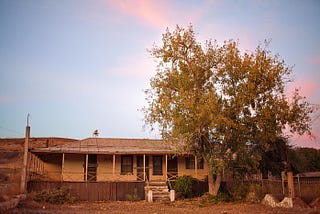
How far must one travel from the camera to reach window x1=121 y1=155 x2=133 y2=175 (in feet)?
88.6

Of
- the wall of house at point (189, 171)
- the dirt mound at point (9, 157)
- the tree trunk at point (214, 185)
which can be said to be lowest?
the tree trunk at point (214, 185)

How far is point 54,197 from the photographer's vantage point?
831 inches

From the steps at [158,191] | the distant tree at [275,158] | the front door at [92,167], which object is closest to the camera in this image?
the steps at [158,191]

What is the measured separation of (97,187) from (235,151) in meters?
10.1

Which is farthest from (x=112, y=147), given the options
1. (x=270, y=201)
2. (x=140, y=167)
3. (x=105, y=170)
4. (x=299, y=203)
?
(x=299, y=203)

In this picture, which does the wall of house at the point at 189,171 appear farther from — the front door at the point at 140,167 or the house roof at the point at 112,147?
the front door at the point at 140,167

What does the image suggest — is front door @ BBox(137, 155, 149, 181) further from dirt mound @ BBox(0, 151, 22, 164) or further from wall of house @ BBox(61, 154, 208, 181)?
dirt mound @ BBox(0, 151, 22, 164)

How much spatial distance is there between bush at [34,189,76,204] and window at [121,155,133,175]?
5895 millimetres

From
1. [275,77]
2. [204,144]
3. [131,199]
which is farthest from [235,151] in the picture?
[131,199]

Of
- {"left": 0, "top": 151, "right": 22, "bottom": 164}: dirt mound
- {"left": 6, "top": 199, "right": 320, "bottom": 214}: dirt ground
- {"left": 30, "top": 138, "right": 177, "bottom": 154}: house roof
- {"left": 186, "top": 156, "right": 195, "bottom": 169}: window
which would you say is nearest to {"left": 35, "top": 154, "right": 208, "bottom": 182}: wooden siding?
{"left": 186, "top": 156, "right": 195, "bottom": 169}: window

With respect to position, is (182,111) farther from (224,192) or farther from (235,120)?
(224,192)

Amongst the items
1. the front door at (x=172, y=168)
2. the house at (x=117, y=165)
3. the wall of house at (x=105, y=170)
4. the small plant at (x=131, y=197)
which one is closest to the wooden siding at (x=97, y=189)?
the small plant at (x=131, y=197)

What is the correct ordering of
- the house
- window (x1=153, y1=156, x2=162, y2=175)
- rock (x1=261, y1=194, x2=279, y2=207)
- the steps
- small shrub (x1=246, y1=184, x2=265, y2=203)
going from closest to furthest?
rock (x1=261, y1=194, x2=279, y2=207), small shrub (x1=246, y1=184, x2=265, y2=203), the steps, the house, window (x1=153, y1=156, x2=162, y2=175)

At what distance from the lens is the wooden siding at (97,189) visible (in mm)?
23094
